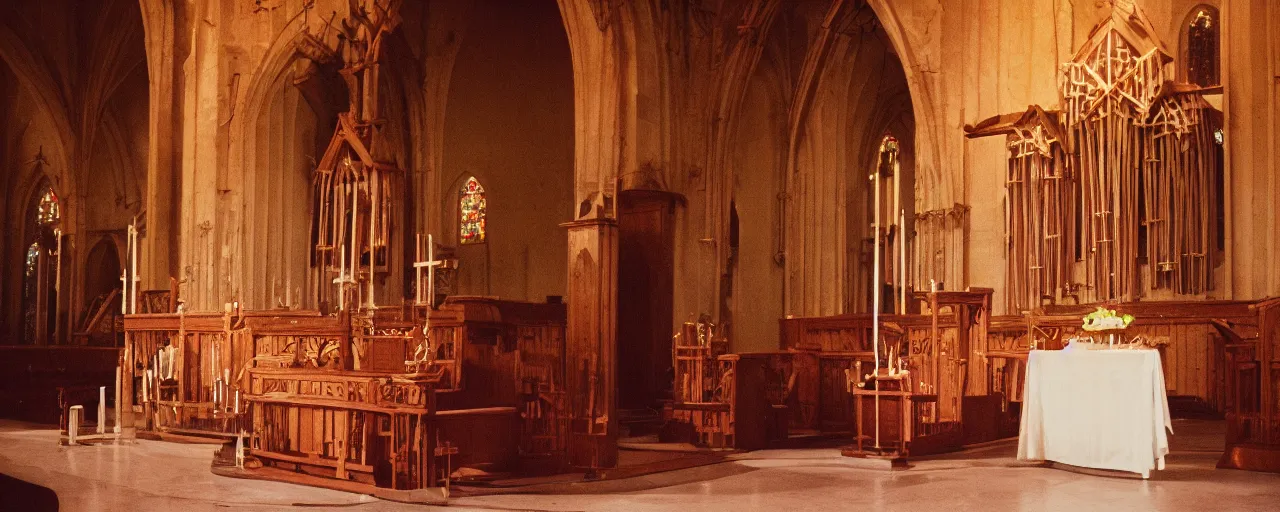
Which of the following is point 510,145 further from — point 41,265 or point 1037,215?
point 41,265

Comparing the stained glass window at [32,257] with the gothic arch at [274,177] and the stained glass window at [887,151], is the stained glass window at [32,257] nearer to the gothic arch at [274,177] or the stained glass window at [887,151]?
the gothic arch at [274,177]

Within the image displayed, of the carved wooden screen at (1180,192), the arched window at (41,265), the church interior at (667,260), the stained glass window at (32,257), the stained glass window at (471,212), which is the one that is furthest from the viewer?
the stained glass window at (32,257)

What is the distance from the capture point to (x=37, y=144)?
31406mm

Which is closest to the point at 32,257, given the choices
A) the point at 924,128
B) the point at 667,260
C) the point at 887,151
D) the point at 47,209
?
the point at 47,209

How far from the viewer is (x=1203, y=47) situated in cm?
1457

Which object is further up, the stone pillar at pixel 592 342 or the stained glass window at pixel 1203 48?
the stained glass window at pixel 1203 48

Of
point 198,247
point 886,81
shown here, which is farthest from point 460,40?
point 886,81

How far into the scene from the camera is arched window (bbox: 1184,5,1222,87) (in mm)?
14414

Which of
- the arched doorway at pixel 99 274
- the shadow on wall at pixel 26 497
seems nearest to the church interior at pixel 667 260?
the shadow on wall at pixel 26 497

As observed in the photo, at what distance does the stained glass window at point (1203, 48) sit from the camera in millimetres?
14422

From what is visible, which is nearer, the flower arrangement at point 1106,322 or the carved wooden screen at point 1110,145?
the flower arrangement at point 1106,322

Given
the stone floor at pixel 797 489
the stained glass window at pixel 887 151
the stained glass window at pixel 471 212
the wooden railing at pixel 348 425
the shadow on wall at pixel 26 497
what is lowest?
the stone floor at pixel 797 489

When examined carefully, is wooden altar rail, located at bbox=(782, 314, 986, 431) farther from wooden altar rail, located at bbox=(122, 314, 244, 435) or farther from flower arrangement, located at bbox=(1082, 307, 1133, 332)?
wooden altar rail, located at bbox=(122, 314, 244, 435)

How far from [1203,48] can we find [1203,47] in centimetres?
1
